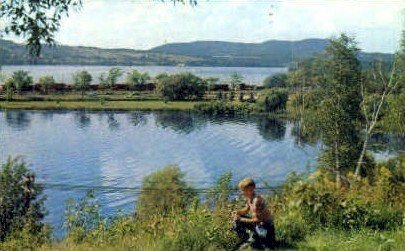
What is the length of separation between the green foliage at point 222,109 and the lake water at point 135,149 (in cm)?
582

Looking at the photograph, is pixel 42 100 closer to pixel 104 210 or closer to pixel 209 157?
pixel 209 157

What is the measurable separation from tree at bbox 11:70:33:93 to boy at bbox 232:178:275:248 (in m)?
130

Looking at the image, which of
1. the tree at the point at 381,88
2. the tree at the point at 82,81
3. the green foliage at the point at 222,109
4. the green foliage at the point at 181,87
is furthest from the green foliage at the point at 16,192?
the tree at the point at 82,81

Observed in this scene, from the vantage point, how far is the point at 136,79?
170250 mm

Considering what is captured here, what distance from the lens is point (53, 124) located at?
11362 cm

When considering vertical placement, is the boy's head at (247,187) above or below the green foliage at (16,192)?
above

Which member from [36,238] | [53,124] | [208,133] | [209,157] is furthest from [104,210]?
[53,124]

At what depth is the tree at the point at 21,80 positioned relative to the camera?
442ft

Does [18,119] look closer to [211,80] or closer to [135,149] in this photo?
[135,149]

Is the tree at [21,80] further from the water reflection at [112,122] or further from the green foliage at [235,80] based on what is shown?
the green foliage at [235,80]

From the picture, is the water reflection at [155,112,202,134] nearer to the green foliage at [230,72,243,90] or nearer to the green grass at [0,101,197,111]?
the green grass at [0,101,197,111]

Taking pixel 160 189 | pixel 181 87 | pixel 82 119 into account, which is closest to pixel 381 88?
pixel 160 189

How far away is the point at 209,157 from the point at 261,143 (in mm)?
14632

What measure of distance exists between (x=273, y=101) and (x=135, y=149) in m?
47.8
